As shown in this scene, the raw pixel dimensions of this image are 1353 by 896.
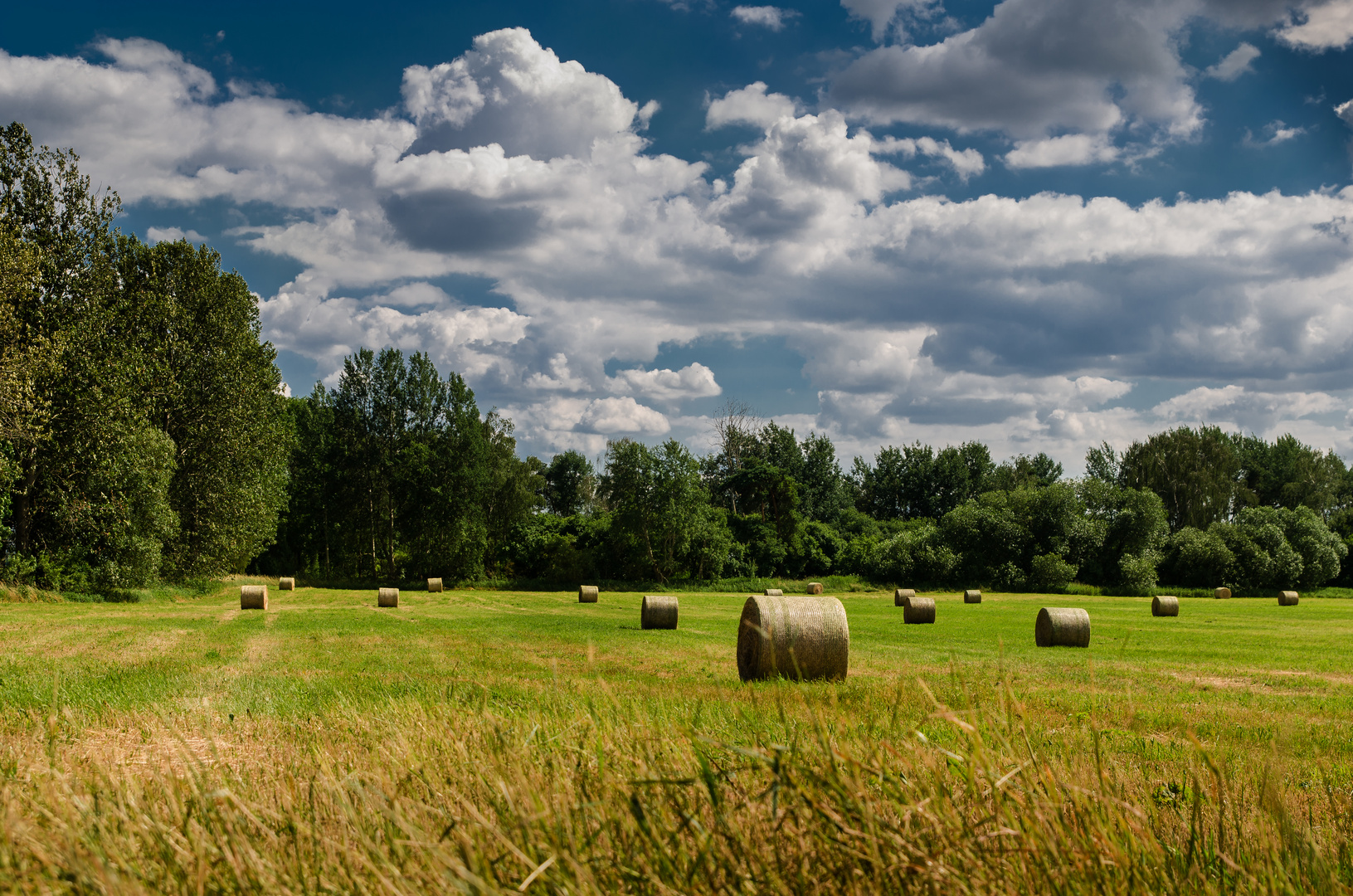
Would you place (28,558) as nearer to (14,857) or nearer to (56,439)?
(56,439)

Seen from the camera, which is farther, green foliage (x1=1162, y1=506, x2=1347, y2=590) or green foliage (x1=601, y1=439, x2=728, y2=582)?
green foliage (x1=601, y1=439, x2=728, y2=582)

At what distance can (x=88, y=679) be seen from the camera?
39.5 feet

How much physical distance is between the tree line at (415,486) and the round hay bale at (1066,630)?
31.5 metres

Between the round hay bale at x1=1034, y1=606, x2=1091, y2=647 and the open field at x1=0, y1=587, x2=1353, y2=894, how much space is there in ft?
13.5

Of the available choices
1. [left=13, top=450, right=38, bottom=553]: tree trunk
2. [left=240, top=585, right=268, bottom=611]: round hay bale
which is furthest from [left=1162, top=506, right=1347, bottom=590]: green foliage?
[left=13, top=450, right=38, bottom=553]: tree trunk

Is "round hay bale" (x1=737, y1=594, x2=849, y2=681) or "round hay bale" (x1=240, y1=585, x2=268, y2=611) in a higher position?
"round hay bale" (x1=737, y1=594, x2=849, y2=681)

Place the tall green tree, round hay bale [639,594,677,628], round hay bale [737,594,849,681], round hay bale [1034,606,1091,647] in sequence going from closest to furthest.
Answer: round hay bale [737,594,849,681]
round hay bale [1034,606,1091,647]
round hay bale [639,594,677,628]
the tall green tree

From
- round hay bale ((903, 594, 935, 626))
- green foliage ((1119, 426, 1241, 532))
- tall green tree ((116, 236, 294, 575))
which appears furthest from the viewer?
green foliage ((1119, 426, 1241, 532))

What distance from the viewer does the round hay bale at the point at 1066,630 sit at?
21234 millimetres

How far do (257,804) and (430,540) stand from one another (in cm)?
6318

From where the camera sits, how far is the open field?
2654mm

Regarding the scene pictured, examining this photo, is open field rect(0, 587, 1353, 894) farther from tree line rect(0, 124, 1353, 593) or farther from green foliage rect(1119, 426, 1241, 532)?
green foliage rect(1119, 426, 1241, 532)

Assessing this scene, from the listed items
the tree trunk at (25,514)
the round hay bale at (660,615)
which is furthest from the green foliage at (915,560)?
the tree trunk at (25,514)

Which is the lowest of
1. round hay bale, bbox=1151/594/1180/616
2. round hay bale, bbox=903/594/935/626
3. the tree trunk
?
round hay bale, bbox=1151/594/1180/616
